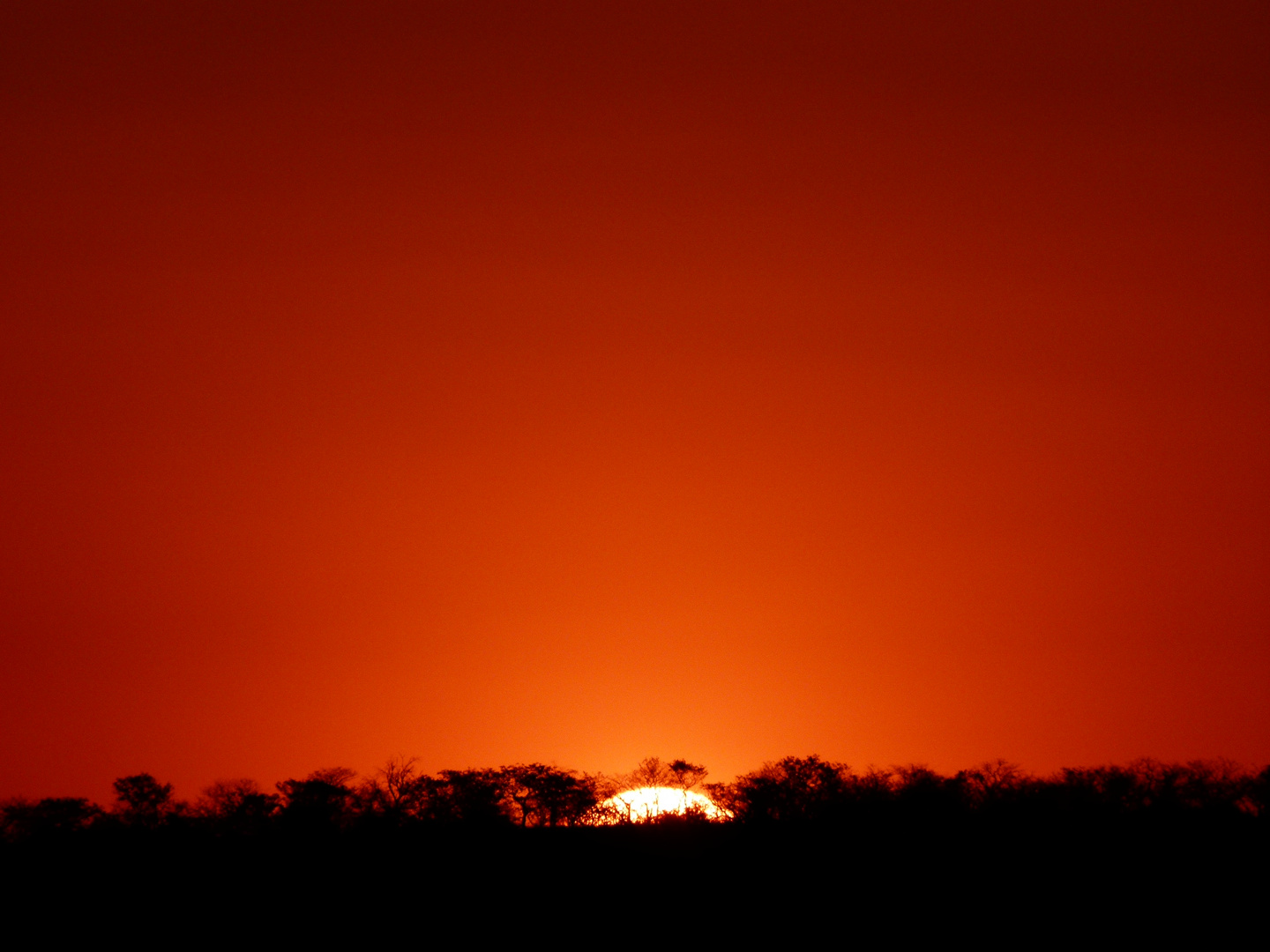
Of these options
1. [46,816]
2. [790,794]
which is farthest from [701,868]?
[46,816]

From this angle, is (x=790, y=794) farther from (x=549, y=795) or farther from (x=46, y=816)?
(x=46, y=816)

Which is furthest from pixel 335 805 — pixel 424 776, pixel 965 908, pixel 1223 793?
pixel 1223 793

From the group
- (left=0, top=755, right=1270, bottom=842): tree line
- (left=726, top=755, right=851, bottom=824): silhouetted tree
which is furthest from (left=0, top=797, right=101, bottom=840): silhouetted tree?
(left=726, top=755, right=851, bottom=824): silhouetted tree

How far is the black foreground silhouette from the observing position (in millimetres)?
69875

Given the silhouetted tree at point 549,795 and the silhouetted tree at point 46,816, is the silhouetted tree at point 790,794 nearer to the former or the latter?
the silhouetted tree at point 549,795

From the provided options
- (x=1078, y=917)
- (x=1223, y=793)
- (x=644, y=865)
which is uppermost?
(x=1223, y=793)

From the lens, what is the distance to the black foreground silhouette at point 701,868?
2751 inches

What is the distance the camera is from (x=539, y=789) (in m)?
128

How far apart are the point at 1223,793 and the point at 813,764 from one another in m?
33.4

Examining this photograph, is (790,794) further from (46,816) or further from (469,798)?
(46,816)

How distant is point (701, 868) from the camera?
78.8 metres

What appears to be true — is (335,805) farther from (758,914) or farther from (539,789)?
(758,914)

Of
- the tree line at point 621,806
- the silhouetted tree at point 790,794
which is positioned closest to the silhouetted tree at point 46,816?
the tree line at point 621,806

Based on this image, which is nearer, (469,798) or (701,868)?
(701,868)
